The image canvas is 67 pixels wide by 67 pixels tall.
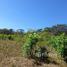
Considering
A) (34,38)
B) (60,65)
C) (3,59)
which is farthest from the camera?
(34,38)

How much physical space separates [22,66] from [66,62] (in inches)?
171

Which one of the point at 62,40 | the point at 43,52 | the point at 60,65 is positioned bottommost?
the point at 60,65

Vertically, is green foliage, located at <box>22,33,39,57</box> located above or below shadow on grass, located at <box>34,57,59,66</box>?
above

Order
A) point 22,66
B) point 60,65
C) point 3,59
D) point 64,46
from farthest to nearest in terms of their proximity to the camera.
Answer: point 64,46 < point 60,65 < point 3,59 < point 22,66

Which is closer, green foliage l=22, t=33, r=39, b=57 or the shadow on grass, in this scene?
the shadow on grass

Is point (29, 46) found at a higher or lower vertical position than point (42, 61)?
higher

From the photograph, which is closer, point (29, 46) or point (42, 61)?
point (42, 61)

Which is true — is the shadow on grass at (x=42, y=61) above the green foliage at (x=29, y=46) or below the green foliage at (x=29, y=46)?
below

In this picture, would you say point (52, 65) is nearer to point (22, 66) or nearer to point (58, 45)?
point (22, 66)

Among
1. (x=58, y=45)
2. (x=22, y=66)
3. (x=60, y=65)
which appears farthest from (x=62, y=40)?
(x=22, y=66)

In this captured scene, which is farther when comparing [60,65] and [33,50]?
[33,50]

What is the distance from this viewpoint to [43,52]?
14.0 metres

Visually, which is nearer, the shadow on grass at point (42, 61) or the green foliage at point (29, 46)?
the shadow on grass at point (42, 61)

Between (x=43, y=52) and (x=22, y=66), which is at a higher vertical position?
(x=43, y=52)
